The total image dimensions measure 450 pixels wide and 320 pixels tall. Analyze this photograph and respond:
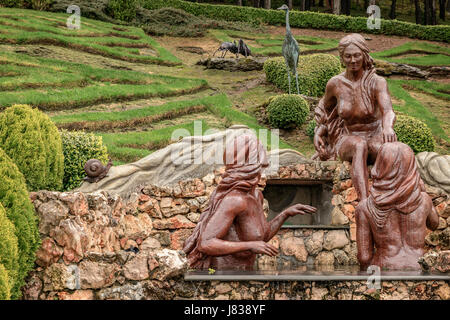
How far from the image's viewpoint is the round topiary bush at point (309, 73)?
17.6 meters

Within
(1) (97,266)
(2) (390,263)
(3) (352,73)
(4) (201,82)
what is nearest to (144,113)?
(4) (201,82)

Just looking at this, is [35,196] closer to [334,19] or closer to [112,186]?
[112,186]

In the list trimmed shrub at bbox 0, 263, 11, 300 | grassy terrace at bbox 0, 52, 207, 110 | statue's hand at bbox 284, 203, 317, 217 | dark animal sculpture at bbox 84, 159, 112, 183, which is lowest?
dark animal sculpture at bbox 84, 159, 112, 183

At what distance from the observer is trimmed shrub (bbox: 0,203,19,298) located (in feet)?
13.4

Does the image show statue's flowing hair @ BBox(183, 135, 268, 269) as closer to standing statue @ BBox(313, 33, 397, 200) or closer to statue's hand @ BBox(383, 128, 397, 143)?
statue's hand @ BBox(383, 128, 397, 143)

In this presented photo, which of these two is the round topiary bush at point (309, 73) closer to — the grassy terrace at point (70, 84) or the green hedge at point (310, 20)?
the grassy terrace at point (70, 84)

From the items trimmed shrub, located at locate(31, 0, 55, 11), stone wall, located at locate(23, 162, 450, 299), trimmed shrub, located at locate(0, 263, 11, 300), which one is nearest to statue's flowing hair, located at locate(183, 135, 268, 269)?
stone wall, located at locate(23, 162, 450, 299)

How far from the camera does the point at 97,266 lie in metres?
4.05

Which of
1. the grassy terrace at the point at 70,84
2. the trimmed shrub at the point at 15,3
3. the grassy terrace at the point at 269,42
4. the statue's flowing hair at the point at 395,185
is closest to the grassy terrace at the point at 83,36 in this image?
the trimmed shrub at the point at 15,3

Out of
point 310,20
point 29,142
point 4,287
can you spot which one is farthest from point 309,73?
point 4,287

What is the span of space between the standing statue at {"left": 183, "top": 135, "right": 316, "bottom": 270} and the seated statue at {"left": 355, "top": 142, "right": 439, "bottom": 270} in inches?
59.1

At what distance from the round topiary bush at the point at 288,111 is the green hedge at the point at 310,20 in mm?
15272

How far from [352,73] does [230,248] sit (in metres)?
3.94

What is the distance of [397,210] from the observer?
6.14 m
